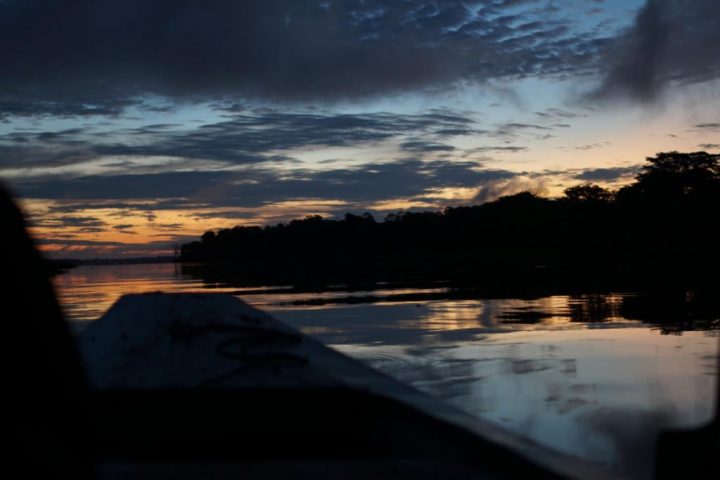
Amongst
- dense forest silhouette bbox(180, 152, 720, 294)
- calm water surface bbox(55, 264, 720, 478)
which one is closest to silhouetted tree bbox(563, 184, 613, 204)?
dense forest silhouette bbox(180, 152, 720, 294)

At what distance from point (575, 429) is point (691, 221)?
58.0 metres

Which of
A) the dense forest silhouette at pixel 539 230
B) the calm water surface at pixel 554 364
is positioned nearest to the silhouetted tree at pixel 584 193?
the dense forest silhouette at pixel 539 230

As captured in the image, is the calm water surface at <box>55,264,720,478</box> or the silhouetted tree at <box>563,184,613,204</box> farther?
the silhouetted tree at <box>563,184,613,204</box>

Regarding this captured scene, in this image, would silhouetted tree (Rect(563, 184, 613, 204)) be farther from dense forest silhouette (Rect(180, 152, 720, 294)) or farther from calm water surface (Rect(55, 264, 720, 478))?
calm water surface (Rect(55, 264, 720, 478))

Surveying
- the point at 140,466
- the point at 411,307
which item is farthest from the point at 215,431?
the point at 411,307

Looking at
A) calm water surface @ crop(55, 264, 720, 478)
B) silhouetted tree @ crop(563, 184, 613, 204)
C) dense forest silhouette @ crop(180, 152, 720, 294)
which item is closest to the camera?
calm water surface @ crop(55, 264, 720, 478)

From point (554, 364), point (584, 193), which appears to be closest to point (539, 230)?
point (584, 193)

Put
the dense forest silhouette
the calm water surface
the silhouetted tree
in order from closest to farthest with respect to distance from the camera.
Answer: the calm water surface, the dense forest silhouette, the silhouetted tree

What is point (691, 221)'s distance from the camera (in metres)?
56.2

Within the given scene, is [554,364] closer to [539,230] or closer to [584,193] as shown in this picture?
[539,230]

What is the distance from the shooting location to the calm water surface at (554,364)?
4.42 metres

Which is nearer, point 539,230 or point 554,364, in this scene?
point 554,364

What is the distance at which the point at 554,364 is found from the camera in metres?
6.71

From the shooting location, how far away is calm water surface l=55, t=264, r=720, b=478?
442 cm
